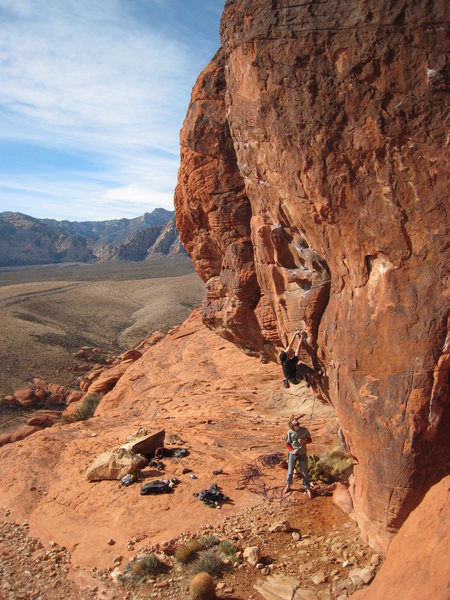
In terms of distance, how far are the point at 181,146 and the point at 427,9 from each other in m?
7.19

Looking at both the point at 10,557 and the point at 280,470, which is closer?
the point at 10,557

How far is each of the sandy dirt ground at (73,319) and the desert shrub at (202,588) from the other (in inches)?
979

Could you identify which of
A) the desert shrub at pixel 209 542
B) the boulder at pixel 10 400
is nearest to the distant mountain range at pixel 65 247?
the boulder at pixel 10 400

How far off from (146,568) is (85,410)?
14.2 metres

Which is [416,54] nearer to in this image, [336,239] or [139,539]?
[336,239]

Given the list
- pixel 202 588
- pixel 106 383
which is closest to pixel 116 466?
pixel 202 588

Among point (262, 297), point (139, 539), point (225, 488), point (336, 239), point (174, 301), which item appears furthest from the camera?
point (174, 301)

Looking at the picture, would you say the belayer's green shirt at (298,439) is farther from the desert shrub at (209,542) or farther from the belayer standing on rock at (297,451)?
the desert shrub at (209,542)

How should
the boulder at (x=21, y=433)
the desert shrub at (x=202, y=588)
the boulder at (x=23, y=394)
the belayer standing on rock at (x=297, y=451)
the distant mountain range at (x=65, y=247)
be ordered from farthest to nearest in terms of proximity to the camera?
the distant mountain range at (x=65, y=247), the boulder at (x=23, y=394), the boulder at (x=21, y=433), the belayer standing on rock at (x=297, y=451), the desert shrub at (x=202, y=588)

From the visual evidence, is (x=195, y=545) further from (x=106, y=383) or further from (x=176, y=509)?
(x=106, y=383)

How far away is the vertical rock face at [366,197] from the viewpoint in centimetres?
624

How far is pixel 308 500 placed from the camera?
9.13 metres

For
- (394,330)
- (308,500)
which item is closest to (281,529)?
(308,500)

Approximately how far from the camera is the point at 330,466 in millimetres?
9977
